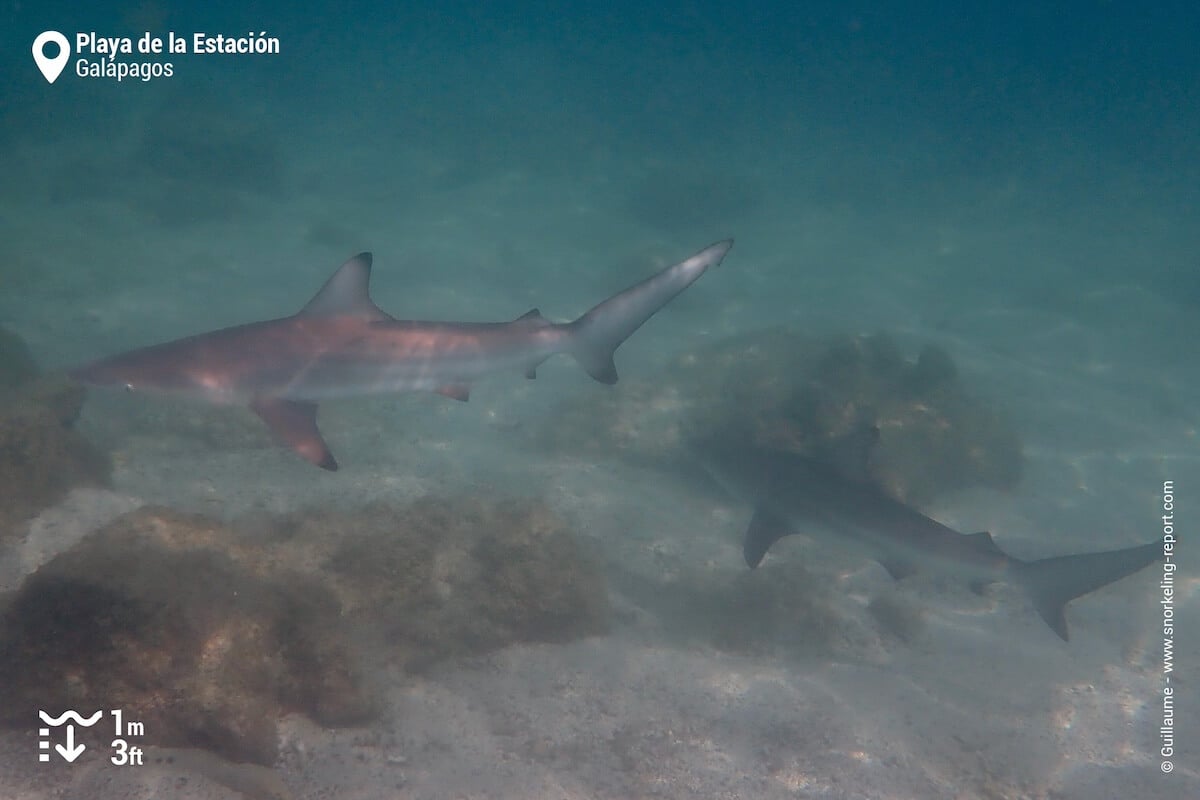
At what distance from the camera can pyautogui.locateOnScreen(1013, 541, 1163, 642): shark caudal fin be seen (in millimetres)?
6465

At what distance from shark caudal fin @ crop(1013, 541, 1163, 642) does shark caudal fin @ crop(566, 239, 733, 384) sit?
175 inches

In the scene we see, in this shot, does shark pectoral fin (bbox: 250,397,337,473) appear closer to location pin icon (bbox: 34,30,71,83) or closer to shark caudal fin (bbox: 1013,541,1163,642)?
shark caudal fin (bbox: 1013,541,1163,642)

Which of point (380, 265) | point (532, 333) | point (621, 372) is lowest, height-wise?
point (621, 372)

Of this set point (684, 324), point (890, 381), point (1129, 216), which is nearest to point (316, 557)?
point (890, 381)

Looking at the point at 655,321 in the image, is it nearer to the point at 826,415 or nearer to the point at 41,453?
the point at 826,415

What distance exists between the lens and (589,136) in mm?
53562

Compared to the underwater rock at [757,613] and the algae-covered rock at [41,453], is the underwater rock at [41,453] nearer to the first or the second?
the algae-covered rock at [41,453]

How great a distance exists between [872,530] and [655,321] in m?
12.8

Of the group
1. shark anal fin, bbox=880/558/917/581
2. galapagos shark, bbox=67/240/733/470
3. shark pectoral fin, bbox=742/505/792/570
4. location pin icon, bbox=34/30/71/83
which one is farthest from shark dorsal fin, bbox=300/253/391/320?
location pin icon, bbox=34/30/71/83

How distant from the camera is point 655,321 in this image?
63.2 ft

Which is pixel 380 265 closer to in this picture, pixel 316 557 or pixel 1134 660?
pixel 316 557

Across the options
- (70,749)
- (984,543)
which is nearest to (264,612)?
(70,749)

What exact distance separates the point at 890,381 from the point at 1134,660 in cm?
663

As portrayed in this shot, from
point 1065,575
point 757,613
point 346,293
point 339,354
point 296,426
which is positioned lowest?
point 757,613
